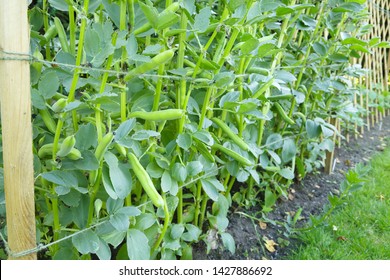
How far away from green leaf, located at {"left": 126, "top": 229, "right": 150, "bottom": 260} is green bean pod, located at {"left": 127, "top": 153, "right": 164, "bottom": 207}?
0.16 metres

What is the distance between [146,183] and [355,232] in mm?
1467

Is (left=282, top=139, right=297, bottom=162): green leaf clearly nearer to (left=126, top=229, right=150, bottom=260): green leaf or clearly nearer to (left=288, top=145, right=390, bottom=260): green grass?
(left=288, top=145, right=390, bottom=260): green grass

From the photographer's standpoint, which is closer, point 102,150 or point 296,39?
point 102,150

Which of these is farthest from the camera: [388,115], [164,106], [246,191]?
[388,115]

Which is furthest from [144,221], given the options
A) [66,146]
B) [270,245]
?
[270,245]

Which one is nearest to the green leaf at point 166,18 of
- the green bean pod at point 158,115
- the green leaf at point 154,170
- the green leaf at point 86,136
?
the green bean pod at point 158,115

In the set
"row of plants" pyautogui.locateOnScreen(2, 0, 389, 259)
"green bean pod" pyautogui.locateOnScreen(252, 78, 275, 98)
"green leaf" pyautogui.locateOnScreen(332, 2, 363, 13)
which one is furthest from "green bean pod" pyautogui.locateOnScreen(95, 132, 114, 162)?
"green leaf" pyautogui.locateOnScreen(332, 2, 363, 13)

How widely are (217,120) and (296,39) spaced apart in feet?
3.93

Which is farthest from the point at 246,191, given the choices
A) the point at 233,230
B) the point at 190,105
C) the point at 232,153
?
the point at 190,105

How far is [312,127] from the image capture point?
88.4 inches

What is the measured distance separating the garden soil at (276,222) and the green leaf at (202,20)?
0.98 metres

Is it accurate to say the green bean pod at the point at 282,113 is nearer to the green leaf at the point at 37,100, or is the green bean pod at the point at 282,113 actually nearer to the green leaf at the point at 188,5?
the green leaf at the point at 188,5

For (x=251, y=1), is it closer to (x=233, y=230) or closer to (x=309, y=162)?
(x=233, y=230)

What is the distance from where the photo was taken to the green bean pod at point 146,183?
4.10 feet
